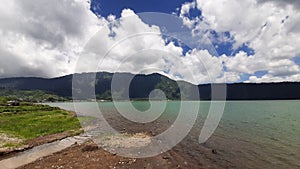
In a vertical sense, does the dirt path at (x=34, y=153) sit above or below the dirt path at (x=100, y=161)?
below

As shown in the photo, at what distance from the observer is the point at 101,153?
28172 millimetres

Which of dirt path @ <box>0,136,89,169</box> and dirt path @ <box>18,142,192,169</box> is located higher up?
dirt path @ <box>18,142,192,169</box>

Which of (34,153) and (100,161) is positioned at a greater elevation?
(100,161)

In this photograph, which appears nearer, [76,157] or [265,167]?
[265,167]

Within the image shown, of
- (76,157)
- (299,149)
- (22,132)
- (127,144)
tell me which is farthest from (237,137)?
(22,132)

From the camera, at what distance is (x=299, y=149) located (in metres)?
29.8

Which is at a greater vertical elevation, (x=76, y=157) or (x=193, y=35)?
(x=193, y=35)

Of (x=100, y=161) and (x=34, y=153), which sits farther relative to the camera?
(x=34, y=153)

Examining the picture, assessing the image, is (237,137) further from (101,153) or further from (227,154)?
(101,153)

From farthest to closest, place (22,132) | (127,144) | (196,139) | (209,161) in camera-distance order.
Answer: (22,132), (196,139), (127,144), (209,161)

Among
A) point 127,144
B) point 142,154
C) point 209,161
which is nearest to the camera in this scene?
point 209,161

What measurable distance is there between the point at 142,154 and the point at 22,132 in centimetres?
2477

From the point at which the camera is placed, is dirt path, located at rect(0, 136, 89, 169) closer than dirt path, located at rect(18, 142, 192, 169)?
No

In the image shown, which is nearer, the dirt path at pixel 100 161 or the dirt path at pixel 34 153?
the dirt path at pixel 100 161
